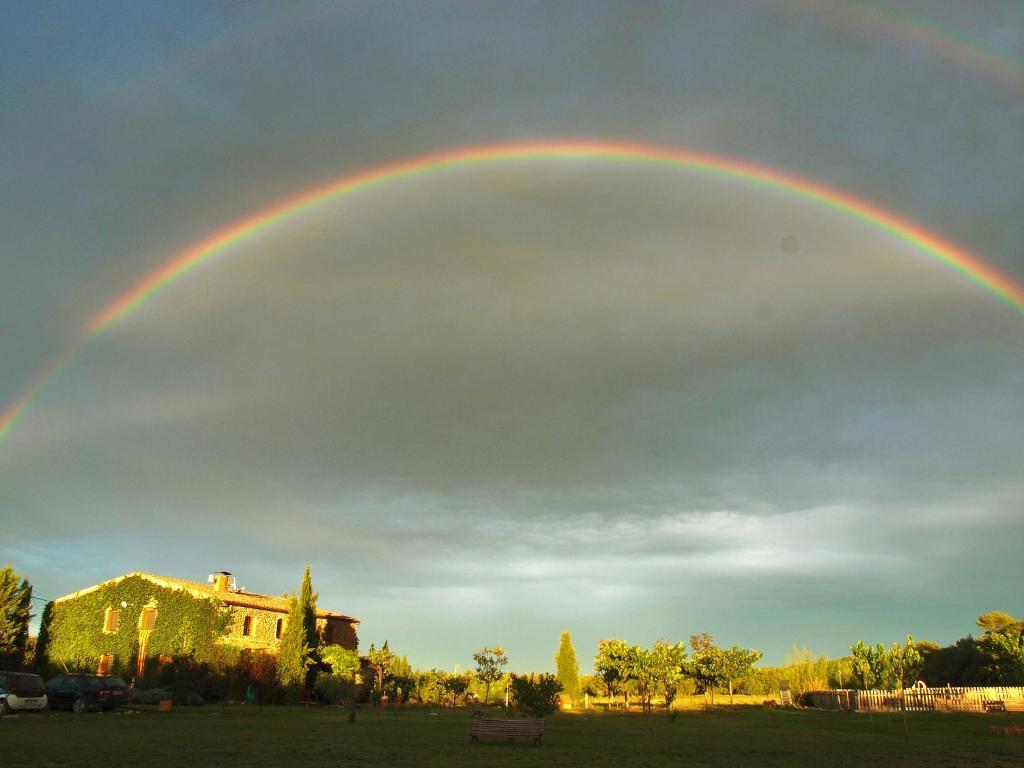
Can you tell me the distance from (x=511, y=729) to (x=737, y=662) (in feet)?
136

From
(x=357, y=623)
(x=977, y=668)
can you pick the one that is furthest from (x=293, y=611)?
(x=977, y=668)

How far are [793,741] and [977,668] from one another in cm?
4777

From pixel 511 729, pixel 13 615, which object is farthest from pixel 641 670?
pixel 13 615

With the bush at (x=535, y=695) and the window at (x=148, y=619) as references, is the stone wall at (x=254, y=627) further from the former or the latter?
the bush at (x=535, y=695)

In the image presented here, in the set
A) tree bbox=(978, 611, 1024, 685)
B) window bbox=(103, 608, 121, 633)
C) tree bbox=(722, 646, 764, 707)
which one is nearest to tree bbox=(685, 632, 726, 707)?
tree bbox=(722, 646, 764, 707)

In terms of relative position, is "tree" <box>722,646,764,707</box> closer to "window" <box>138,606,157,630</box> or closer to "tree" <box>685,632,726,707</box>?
"tree" <box>685,632,726,707</box>

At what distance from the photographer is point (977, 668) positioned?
61.9m

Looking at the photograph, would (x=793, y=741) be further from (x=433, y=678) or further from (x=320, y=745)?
(x=433, y=678)

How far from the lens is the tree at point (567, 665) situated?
73.4 meters

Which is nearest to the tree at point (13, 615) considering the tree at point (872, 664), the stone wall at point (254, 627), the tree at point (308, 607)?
Result: the stone wall at point (254, 627)

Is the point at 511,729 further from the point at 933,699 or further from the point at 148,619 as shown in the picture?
the point at 933,699

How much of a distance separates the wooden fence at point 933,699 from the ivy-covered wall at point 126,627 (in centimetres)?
3878

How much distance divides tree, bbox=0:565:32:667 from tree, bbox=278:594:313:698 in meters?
14.4

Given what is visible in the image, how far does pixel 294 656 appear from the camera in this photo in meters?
45.7
